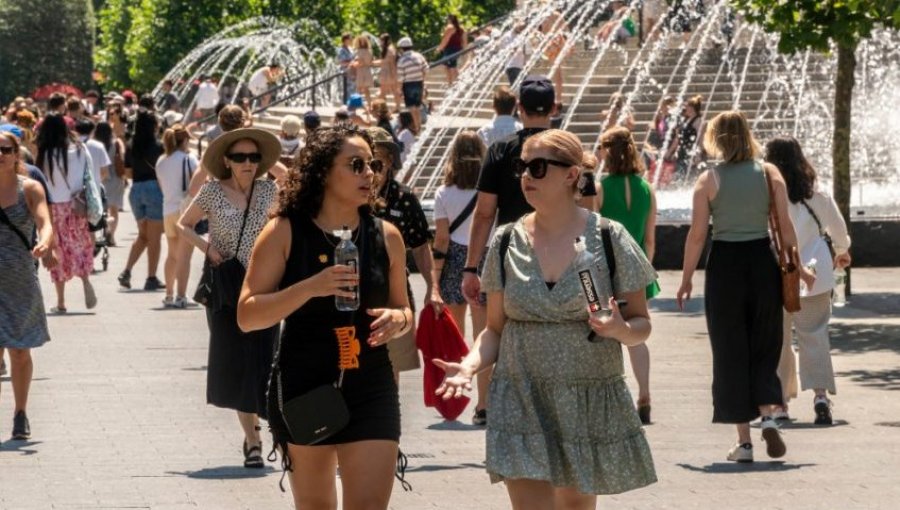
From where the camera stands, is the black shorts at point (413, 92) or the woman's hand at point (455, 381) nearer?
the woman's hand at point (455, 381)

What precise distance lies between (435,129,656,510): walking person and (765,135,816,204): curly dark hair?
14.3 feet

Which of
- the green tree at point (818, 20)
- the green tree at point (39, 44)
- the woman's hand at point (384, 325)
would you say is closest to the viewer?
the woman's hand at point (384, 325)

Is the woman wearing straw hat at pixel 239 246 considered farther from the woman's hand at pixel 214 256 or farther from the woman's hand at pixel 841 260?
the woman's hand at pixel 841 260

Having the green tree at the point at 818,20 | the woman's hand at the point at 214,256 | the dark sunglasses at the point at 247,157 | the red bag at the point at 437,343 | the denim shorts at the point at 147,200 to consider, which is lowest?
the denim shorts at the point at 147,200

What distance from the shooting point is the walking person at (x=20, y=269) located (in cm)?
1080

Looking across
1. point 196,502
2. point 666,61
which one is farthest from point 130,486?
point 666,61

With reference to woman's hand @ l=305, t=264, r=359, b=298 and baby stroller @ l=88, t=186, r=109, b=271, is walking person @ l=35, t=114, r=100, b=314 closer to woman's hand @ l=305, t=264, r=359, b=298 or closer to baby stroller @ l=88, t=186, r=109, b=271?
baby stroller @ l=88, t=186, r=109, b=271

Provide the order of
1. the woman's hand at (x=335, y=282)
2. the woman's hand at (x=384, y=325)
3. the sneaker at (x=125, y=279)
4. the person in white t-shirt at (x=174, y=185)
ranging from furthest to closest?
the sneaker at (x=125, y=279) → the person in white t-shirt at (x=174, y=185) → the woman's hand at (x=384, y=325) → the woman's hand at (x=335, y=282)

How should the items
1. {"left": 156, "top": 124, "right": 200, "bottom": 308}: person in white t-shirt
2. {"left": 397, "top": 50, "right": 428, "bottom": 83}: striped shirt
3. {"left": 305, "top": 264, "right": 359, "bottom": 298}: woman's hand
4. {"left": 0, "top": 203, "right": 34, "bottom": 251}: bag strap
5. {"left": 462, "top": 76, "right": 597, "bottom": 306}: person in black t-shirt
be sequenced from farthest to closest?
{"left": 397, "top": 50, "right": 428, "bottom": 83}: striped shirt, {"left": 156, "top": 124, "right": 200, "bottom": 308}: person in white t-shirt, {"left": 0, "top": 203, "right": 34, "bottom": 251}: bag strap, {"left": 462, "top": 76, "right": 597, "bottom": 306}: person in black t-shirt, {"left": 305, "top": 264, "right": 359, "bottom": 298}: woman's hand

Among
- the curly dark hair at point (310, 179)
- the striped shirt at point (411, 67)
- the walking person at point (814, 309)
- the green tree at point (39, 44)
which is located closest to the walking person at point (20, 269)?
the walking person at point (814, 309)

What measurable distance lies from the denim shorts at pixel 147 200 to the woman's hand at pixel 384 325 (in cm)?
1351

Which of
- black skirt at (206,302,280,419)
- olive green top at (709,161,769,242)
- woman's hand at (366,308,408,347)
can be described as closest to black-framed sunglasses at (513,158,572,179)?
woman's hand at (366,308,408,347)

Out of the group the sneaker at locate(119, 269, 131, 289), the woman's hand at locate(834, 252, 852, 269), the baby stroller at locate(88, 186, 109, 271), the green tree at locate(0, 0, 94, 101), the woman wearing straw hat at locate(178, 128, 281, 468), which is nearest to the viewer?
the woman wearing straw hat at locate(178, 128, 281, 468)

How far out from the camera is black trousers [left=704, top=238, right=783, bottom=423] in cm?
1001
